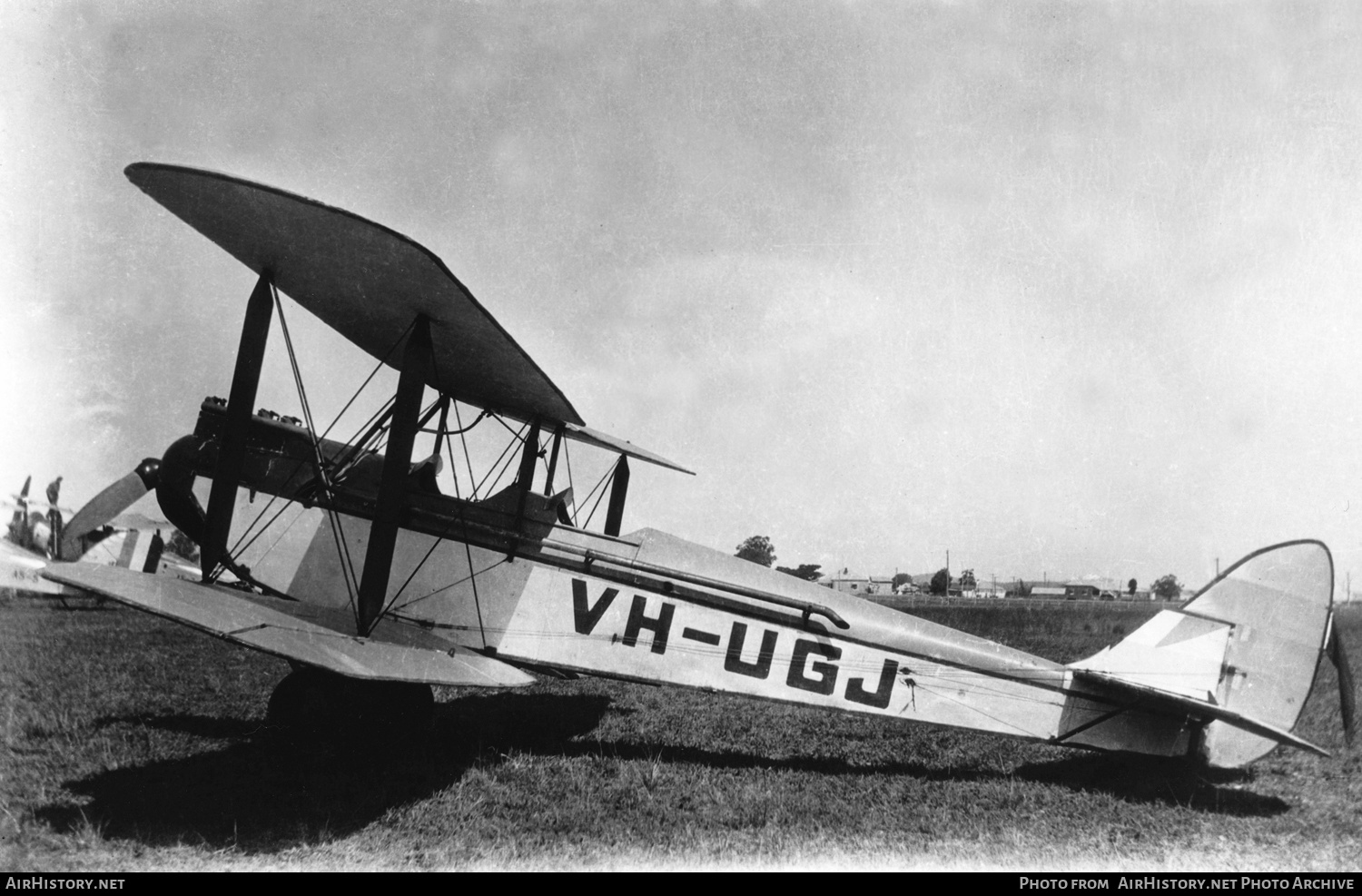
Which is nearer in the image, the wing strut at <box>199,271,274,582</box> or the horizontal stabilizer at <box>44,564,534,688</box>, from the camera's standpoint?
the horizontal stabilizer at <box>44,564,534,688</box>

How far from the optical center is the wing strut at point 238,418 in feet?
14.1

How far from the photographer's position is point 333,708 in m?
4.46

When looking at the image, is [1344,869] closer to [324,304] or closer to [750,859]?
[750,859]

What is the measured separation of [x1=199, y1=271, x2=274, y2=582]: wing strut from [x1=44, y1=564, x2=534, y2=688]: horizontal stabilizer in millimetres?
318

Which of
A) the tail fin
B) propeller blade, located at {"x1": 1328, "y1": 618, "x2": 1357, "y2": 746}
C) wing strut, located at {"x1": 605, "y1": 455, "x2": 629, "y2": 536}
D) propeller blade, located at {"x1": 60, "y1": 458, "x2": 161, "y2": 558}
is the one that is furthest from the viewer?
wing strut, located at {"x1": 605, "y1": 455, "x2": 629, "y2": 536}

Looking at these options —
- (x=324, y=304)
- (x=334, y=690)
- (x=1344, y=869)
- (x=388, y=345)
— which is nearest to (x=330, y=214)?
(x=324, y=304)

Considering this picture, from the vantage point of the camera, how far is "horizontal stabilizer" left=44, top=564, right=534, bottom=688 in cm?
324

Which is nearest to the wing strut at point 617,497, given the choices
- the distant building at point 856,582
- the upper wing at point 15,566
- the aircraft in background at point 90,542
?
the aircraft in background at point 90,542

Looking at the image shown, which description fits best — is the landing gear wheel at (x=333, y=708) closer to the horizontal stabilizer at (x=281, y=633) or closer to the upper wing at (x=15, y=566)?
the horizontal stabilizer at (x=281, y=633)

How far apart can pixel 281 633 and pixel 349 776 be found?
111 cm

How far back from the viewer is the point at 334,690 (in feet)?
14.7

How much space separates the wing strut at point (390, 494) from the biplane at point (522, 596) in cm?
1

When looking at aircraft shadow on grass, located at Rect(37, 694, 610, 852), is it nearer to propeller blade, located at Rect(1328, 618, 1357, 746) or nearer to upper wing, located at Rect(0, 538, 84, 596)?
propeller blade, located at Rect(1328, 618, 1357, 746)

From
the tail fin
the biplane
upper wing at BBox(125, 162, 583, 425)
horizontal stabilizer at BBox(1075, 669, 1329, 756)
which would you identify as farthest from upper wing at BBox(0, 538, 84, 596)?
the tail fin
